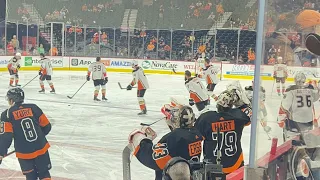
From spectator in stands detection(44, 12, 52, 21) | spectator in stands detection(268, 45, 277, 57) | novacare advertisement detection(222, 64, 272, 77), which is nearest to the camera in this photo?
spectator in stands detection(268, 45, 277, 57)

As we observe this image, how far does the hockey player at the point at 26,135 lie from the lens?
2.62m

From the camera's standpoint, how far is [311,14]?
0.70 metres

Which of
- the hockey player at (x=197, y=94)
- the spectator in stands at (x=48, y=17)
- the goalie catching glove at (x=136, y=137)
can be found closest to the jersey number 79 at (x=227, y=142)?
the goalie catching glove at (x=136, y=137)

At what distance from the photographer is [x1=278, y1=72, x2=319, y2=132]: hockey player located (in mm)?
777

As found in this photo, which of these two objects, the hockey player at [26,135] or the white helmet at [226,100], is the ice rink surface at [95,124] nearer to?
the white helmet at [226,100]

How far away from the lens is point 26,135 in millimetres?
2645

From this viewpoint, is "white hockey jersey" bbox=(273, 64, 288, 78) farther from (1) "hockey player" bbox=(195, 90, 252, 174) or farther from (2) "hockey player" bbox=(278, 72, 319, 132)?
(1) "hockey player" bbox=(195, 90, 252, 174)

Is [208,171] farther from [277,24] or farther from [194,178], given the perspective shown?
[277,24]

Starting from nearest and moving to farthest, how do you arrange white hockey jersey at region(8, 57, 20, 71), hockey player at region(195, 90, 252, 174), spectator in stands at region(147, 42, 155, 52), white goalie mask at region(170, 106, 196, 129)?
white goalie mask at region(170, 106, 196, 129), hockey player at region(195, 90, 252, 174), white hockey jersey at region(8, 57, 20, 71), spectator in stands at region(147, 42, 155, 52)

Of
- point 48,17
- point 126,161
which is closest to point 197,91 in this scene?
point 126,161

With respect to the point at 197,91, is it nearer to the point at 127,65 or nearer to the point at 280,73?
the point at 280,73

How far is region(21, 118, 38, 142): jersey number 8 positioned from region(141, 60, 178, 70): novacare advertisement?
8258mm

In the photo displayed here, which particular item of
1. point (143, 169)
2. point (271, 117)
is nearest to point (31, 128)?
point (143, 169)

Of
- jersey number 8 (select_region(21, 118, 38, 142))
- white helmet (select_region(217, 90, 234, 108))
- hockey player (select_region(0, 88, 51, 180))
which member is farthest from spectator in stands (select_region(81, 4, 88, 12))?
white helmet (select_region(217, 90, 234, 108))
